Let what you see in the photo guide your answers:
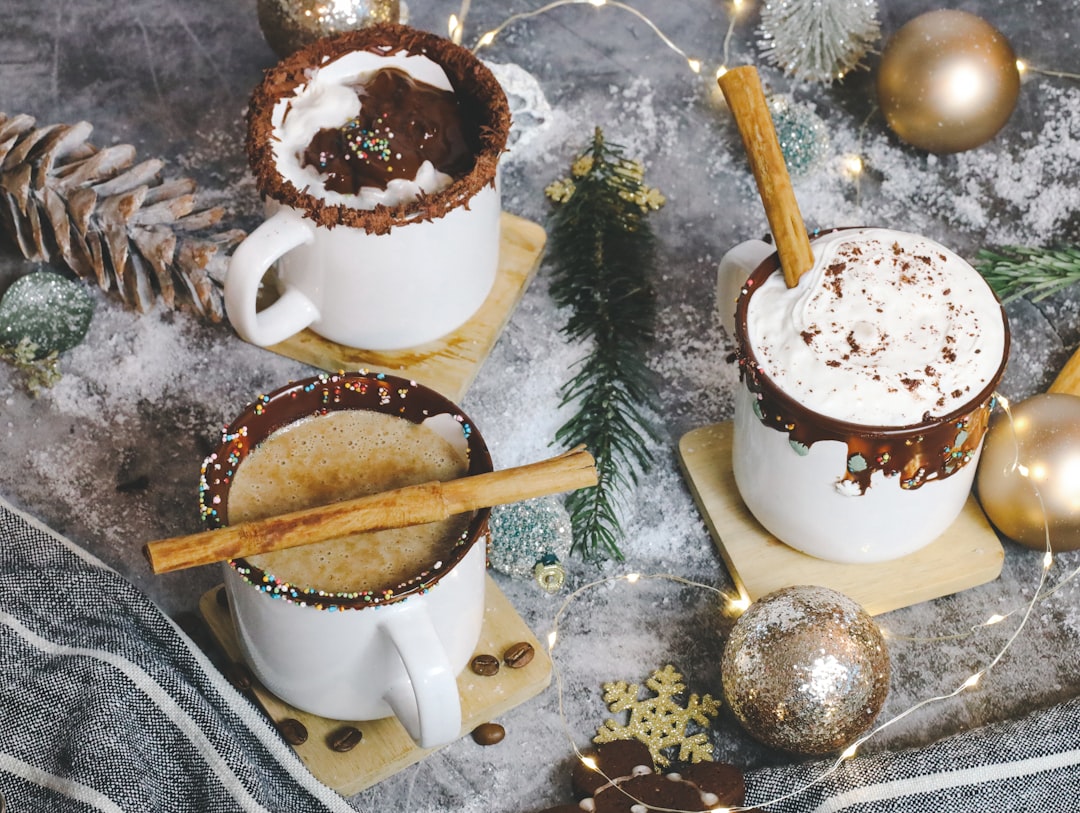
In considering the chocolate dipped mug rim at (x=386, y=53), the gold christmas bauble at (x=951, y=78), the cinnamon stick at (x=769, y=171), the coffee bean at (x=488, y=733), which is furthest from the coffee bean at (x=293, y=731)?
the gold christmas bauble at (x=951, y=78)

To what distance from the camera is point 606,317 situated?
1132 mm

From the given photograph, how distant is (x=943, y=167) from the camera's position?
124 centimetres

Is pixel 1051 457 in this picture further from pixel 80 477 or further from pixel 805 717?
pixel 80 477

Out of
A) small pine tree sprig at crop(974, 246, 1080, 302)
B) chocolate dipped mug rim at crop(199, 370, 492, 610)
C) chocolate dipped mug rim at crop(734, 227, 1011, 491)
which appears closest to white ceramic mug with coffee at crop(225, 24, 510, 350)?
chocolate dipped mug rim at crop(199, 370, 492, 610)

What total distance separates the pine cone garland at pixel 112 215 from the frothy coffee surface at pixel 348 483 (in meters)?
0.25

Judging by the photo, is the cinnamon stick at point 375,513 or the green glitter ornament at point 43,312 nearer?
the cinnamon stick at point 375,513

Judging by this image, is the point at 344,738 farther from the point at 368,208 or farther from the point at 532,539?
the point at 368,208

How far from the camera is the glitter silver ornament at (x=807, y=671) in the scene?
91cm

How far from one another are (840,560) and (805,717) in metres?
0.15

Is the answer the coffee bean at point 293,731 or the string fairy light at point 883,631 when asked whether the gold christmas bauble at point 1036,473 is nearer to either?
the string fairy light at point 883,631

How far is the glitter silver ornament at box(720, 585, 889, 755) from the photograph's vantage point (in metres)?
0.91

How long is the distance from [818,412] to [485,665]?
315mm

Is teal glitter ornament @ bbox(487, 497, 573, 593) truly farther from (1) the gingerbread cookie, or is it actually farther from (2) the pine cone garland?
(2) the pine cone garland

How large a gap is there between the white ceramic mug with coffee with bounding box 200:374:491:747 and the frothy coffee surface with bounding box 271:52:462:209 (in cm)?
16
